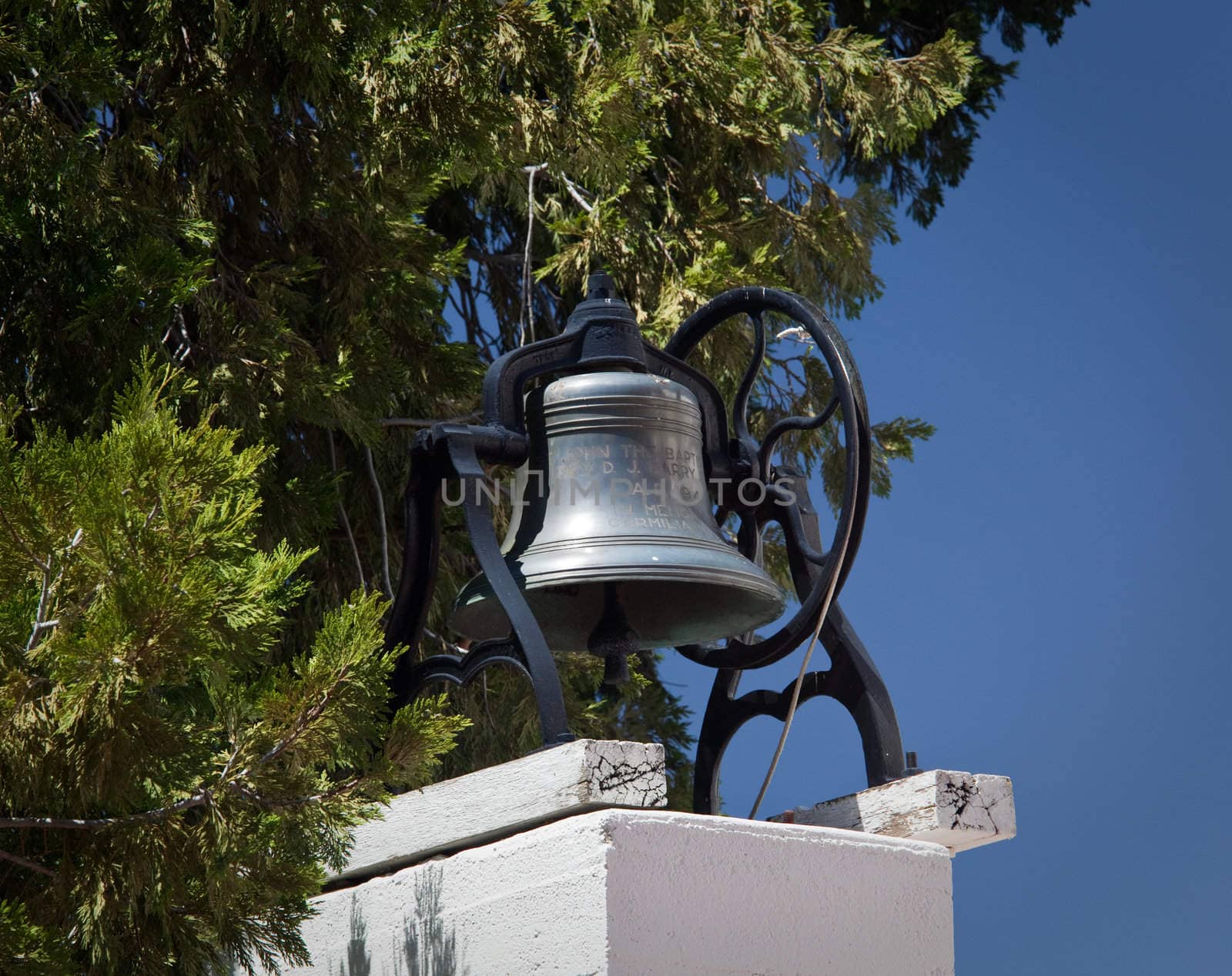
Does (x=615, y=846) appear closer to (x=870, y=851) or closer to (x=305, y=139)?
(x=870, y=851)

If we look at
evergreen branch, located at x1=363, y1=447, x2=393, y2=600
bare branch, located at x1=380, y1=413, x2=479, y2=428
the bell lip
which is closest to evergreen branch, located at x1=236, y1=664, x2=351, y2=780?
the bell lip

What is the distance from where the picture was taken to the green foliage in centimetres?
226

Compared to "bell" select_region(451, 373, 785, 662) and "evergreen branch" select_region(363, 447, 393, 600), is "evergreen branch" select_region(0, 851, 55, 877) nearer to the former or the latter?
"bell" select_region(451, 373, 785, 662)

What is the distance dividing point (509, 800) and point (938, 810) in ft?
2.52

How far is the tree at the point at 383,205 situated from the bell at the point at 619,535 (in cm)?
A: 53

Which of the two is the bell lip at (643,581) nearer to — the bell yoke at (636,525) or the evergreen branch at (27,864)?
the bell yoke at (636,525)

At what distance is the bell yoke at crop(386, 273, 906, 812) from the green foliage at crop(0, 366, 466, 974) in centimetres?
46

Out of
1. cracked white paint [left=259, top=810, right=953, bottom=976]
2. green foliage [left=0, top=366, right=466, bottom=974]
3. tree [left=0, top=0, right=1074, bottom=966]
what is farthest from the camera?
tree [left=0, top=0, right=1074, bottom=966]

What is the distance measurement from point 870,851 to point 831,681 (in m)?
0.45

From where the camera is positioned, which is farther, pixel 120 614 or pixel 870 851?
pixel 870 851

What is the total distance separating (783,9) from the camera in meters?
6.28

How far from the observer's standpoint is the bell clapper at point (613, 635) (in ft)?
11.0

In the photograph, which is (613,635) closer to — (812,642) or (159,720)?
(812,642)

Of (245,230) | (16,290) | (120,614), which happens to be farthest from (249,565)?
(245,230)
